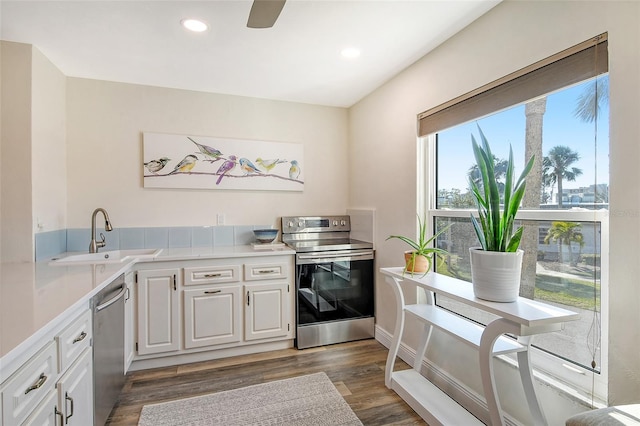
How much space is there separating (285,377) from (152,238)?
5.67 feet

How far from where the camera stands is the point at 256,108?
3.25 metres

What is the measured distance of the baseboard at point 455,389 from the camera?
5.93 ft

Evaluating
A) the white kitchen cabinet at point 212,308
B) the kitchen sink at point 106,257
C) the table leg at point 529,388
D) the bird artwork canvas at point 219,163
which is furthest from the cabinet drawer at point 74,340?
the table leg at point 529,388

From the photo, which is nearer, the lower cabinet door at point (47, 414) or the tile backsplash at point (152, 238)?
the lower cabinet door at point (47, 414)

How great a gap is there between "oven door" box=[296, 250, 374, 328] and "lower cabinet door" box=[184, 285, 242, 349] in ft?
1.82

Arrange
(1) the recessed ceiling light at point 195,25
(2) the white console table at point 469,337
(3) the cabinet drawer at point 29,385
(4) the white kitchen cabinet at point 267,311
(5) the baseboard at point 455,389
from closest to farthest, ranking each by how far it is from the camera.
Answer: (3) the cabinet drawer at point 29,385, (2) the white console table at point 469,337, (5) the baseboard at point 455,389, (1) the recessed ceiling light at point 195,25, (4) the white kitchen cabinet at point 267,311

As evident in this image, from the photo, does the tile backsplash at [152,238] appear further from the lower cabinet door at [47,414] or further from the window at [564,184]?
the window at [564,184]

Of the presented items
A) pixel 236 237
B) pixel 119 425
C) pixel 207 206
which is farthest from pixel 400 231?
pixel 119 425

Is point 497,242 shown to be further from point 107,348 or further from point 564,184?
point 107,348

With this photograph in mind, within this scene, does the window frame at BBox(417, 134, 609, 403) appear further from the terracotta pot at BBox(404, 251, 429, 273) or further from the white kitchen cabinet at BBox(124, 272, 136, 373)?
the white kitchen cabinet at BBox(124, 272, 136, 373)

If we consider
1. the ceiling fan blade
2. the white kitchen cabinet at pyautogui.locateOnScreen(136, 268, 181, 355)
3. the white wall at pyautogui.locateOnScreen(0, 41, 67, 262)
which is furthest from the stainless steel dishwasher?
the ceiling fan blade

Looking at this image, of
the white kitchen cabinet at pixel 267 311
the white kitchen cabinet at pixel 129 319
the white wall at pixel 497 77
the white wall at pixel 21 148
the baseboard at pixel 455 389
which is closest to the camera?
the white wall at pixel 497 77

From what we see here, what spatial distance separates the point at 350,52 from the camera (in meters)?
2.28

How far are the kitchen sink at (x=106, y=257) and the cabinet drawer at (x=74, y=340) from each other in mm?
828
